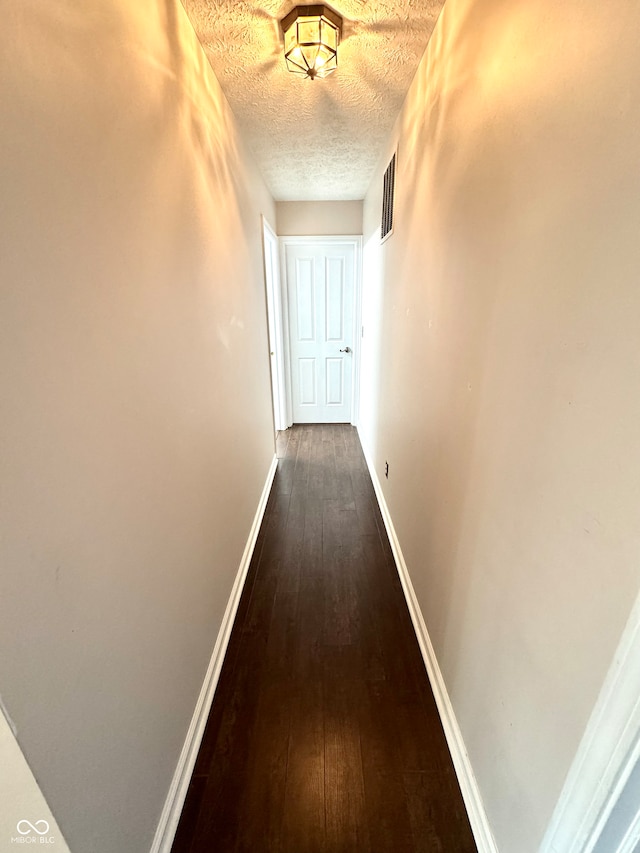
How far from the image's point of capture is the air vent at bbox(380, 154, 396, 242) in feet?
6.84

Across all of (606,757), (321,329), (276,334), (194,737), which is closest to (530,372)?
(606,757)

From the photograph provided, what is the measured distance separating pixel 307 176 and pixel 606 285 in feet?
9.45

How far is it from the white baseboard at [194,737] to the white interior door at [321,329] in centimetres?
252

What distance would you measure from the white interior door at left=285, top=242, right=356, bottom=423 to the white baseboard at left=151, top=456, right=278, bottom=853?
2516 millimetres

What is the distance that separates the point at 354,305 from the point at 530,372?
10.6 feet

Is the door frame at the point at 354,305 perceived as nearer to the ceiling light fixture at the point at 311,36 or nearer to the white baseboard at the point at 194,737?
the ceiling light fixture at the point at 311,36

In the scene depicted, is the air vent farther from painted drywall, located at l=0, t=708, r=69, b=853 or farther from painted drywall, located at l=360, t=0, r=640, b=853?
painted drywall, located at l=0, t=708, r=69, b=853

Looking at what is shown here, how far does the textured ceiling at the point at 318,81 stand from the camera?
122cm

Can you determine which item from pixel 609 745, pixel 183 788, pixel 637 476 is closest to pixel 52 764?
pixel 183 788

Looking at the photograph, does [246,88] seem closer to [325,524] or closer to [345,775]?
[325,524]

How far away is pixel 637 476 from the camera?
0.51 meters

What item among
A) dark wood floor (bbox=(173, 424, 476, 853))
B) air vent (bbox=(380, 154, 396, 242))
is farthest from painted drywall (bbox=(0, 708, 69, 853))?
air vent (bbox=(380, 154, 396, 242))

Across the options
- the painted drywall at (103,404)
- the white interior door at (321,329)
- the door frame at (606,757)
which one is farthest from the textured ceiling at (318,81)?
the door frame at (606,757)

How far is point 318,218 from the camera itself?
3512 millimetres
